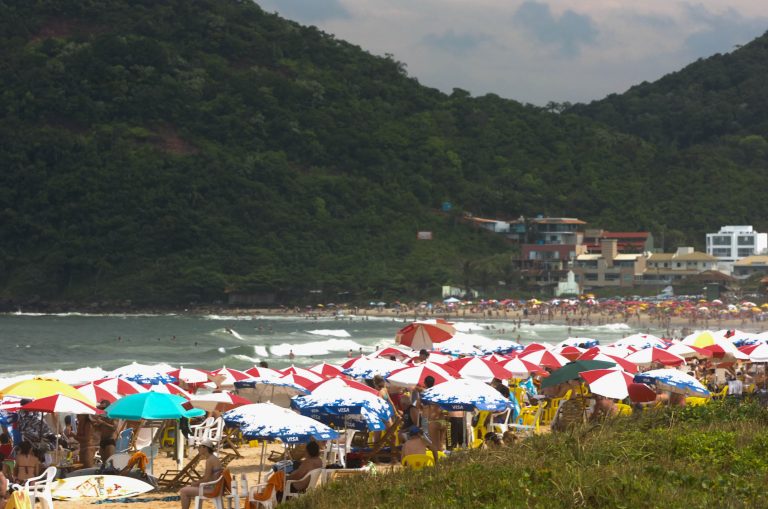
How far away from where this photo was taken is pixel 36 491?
9328 millimetres

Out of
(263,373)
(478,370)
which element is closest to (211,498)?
(478,370)

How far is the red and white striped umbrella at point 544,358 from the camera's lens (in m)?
18.4

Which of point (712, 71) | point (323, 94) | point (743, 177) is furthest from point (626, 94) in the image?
point (323, 94)

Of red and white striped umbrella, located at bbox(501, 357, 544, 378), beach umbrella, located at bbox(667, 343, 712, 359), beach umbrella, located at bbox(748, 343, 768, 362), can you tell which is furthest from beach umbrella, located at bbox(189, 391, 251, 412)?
beach umbrella, located at bbox(667, 343, 712, 359)

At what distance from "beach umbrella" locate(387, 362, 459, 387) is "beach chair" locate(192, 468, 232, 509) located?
4.66 metres

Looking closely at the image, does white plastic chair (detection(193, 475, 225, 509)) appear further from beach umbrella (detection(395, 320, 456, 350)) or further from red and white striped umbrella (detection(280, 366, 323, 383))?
beach umbrella (detection(395, 320, 456, 350))

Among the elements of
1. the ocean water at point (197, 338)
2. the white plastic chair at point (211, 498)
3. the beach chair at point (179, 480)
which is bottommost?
the ocean water at point (197, 338)

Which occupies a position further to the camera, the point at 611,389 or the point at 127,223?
the point at 127,223

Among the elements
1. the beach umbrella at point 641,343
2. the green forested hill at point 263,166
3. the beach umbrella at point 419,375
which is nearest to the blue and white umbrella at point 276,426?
the beach umbrella at point 419,375

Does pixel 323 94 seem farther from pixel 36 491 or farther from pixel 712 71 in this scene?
pixel 36 491

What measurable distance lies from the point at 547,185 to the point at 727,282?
1050 inches

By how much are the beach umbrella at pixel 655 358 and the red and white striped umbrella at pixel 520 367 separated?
1.86 metres

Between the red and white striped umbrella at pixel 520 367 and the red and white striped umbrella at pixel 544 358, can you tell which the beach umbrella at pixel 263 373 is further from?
the red and white striped umbrella at pixel 544 358

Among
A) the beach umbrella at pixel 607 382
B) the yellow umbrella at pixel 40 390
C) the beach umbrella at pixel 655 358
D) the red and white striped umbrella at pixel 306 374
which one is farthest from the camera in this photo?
the beach umbrella at pixel 655 358
